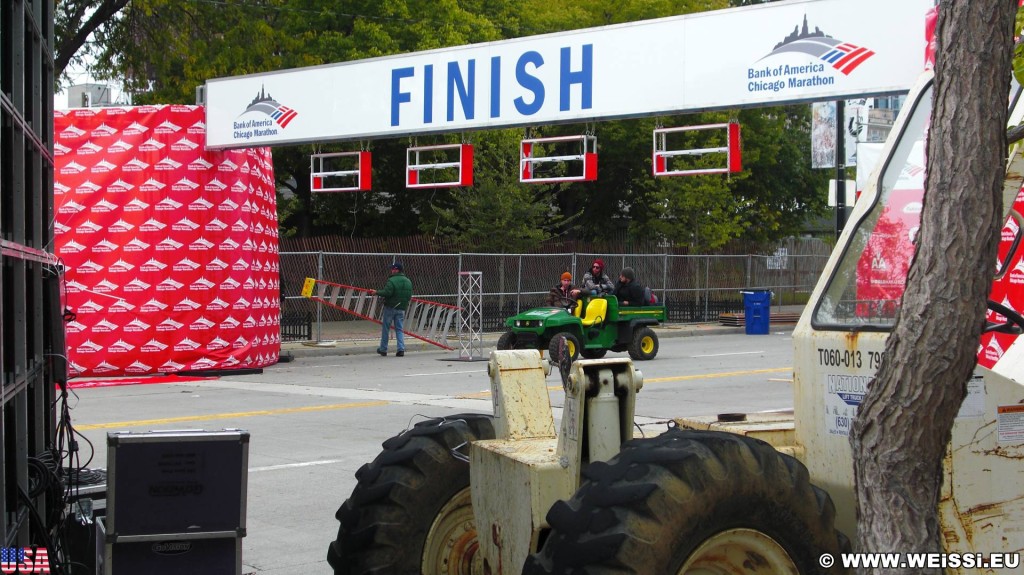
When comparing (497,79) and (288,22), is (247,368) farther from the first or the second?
(288,22)

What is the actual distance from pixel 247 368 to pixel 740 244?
1014 inches

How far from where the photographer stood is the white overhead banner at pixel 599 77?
54.6ft

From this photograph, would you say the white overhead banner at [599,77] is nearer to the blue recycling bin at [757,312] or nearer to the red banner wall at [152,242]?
the red banner wall at [152,242]

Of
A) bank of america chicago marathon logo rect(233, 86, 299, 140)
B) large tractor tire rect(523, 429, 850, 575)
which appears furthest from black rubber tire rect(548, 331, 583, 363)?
large tractor tire rect(523, 429, 850, 575)

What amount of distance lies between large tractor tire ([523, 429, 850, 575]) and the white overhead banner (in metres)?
13.1

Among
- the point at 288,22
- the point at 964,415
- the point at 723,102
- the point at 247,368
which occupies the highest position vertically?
the point at 288,22

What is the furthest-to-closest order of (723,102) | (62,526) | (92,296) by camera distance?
(92,296), (723,102), (62,526)

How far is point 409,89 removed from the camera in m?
21.1

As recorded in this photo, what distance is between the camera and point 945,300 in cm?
310

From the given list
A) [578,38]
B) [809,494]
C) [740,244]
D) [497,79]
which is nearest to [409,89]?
[497,79]

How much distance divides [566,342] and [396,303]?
506 cm

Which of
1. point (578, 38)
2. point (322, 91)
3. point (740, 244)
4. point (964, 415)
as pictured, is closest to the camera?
point (964, 415)

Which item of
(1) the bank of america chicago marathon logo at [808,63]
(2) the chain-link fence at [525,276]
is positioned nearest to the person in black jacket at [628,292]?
(2) the chain-link fence at [525,276]

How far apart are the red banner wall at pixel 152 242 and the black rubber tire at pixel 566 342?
17.6ft
